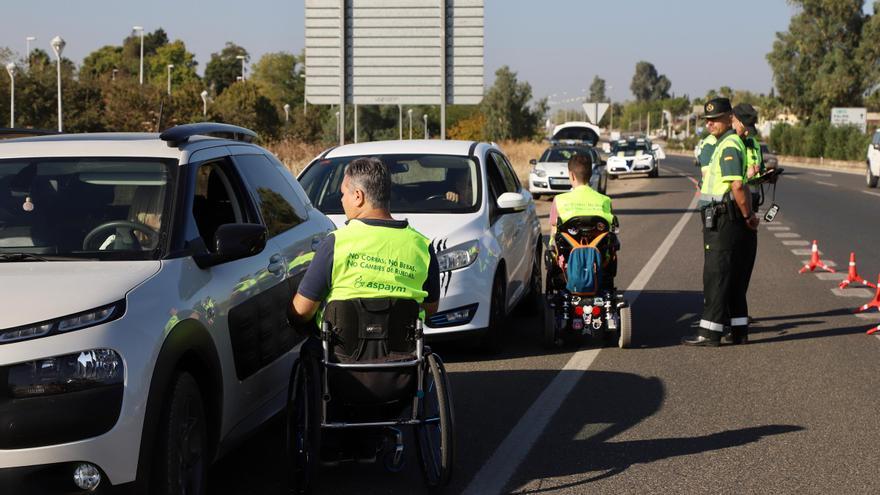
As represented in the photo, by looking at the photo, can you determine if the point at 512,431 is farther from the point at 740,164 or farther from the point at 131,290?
the point at 740,164

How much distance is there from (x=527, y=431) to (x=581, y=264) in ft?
10.3

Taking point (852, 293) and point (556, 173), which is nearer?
point (852, 293)

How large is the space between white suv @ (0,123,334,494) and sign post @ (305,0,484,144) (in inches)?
631

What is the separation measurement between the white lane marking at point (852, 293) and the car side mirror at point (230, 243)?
30.7 ft

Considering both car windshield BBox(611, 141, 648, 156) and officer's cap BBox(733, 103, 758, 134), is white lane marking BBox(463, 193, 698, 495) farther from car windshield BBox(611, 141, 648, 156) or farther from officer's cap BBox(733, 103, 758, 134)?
car windshield BBox(611, 141, 648, 156)

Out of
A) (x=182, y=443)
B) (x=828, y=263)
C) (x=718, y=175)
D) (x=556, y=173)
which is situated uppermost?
(x=718, y=175)

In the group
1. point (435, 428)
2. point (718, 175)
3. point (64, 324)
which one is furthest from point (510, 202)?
point (64, 324)

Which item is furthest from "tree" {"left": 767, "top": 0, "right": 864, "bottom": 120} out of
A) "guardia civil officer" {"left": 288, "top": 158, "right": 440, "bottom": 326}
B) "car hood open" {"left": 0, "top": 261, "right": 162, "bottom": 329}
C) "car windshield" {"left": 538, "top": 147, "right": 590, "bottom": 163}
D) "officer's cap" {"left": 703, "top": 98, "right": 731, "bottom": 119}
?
"car hood open" {"left": 0, "top": 261, "right": 162, "bottom": 329}

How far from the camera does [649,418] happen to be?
290 inches

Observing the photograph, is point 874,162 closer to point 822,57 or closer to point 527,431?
point 527,431

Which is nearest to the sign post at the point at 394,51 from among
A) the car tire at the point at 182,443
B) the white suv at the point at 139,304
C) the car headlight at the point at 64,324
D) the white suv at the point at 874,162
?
the white suv at the point at 139,304

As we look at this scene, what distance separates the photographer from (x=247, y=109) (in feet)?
258

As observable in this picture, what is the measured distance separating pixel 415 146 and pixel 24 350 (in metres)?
6.89

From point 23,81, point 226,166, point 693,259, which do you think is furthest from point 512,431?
point 23,81
